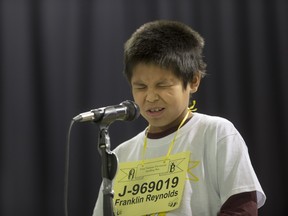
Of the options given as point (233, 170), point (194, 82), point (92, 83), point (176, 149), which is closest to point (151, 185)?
point (176, 149)

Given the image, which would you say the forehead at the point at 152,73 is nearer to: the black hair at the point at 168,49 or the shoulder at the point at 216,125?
the black hair at the point at 168,49

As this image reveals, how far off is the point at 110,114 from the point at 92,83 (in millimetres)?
1446

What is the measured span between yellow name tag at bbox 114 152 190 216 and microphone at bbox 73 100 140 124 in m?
0.27

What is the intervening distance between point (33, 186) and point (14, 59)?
27.0 inches

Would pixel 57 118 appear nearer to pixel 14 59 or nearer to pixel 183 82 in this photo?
pixel 14 59

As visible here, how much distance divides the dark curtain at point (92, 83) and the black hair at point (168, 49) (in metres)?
0.98

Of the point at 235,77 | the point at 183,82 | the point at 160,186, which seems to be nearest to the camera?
the point at 160,186

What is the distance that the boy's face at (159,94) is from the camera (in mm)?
1660

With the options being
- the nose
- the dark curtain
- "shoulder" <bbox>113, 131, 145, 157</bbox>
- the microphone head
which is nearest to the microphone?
the microphone head

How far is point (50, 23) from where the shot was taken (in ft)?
9.27

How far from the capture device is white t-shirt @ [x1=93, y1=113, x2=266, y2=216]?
4.90 feet

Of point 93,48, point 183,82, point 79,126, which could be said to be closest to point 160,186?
point 183,82

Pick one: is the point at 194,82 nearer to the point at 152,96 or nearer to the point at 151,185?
the point at 152,96

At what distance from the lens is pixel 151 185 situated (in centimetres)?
161
